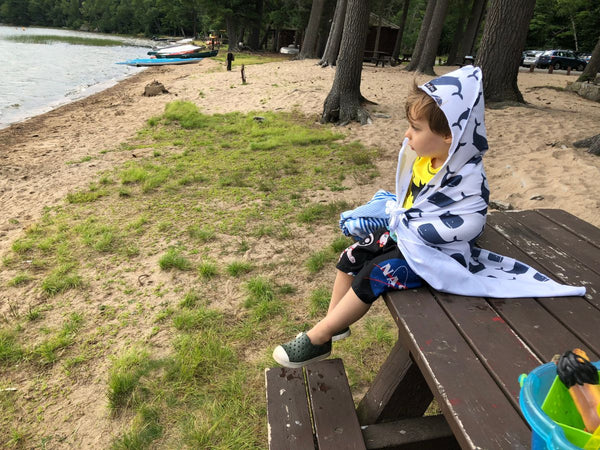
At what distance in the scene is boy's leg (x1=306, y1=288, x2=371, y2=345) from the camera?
1.88 meters

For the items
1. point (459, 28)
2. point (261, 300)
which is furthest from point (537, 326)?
point (459, 28)

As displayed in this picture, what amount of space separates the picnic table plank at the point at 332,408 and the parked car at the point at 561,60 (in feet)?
107

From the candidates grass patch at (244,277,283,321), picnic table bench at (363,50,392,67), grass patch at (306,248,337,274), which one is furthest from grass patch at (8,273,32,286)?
picnic table bench at (363,50,392,67)

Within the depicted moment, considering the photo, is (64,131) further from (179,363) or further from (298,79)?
(179,363)

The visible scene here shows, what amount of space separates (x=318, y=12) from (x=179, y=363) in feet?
79.3

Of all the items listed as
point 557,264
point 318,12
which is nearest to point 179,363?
point 557,264

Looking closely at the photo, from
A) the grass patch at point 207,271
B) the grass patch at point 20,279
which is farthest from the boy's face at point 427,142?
the grass patch at point 20,279

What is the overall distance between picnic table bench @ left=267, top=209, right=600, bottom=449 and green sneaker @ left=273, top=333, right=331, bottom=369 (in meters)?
0.09

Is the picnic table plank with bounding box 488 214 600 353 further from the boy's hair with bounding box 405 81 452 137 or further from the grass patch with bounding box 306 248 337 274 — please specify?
the grass patch with bounding box 306 248 337 274

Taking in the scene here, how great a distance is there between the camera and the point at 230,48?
113 feet

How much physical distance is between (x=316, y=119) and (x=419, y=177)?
7784mm

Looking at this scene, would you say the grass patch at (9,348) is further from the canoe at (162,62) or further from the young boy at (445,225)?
the canoe at (162,62)

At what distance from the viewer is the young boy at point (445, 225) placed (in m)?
1.71

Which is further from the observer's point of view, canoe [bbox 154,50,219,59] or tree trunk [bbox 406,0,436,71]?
canoe [bbox 154,50,219,59]
